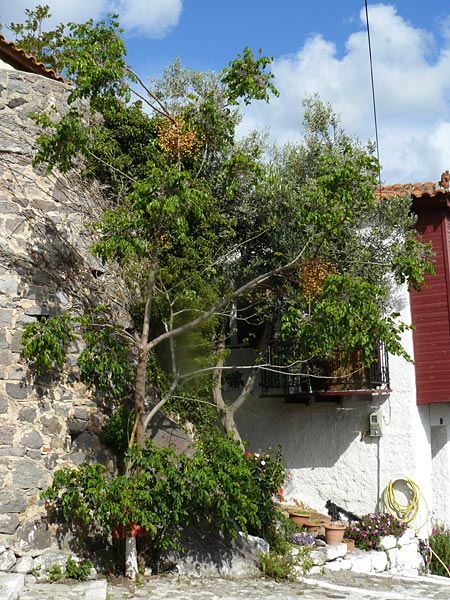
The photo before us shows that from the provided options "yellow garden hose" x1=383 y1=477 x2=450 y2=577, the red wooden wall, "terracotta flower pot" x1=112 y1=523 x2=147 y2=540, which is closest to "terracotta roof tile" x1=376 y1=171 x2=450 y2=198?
the red wooden wall

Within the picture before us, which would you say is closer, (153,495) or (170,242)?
(153,495)

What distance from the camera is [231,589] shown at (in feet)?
24.2

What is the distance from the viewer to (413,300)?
12539 mm

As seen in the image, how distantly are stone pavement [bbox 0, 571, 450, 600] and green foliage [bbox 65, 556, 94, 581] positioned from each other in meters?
0.19

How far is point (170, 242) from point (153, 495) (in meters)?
4.40

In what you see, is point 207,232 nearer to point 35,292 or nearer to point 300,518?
point 35,292

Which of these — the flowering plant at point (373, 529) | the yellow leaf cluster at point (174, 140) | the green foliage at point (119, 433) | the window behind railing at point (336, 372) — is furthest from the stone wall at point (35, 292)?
the flowering plant at point (373, 529)

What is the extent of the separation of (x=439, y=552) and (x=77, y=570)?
7443mm

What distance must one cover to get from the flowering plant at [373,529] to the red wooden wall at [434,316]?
215 centimetres

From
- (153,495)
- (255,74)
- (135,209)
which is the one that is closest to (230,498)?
(153,495)

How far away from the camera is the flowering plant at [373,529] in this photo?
11008 millimetres

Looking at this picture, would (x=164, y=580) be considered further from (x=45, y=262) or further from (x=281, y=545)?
(x=45, y=262)

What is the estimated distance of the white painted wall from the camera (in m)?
12.2

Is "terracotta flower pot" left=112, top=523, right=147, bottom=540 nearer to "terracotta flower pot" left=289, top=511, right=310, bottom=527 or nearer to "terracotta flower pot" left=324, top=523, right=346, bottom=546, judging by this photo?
"terracotta flower pot" left=324, top=523, right=346, bottom=546
